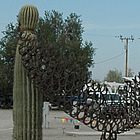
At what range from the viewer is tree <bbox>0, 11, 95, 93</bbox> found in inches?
1035

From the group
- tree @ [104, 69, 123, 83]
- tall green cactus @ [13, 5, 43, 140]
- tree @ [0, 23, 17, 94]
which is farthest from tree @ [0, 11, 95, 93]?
tree @ [104, 69, 123, 83]

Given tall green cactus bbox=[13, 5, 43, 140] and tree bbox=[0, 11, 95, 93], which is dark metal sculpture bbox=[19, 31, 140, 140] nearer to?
tall green cactus bbox=[13, 5, 43, 140]

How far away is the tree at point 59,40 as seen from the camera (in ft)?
86.3

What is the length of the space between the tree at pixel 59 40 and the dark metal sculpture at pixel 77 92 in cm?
1943

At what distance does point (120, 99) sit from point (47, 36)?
20.6 metres

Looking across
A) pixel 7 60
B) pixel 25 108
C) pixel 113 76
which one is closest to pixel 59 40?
pixel 7 60

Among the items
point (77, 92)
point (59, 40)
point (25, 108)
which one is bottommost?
point (25, 108)

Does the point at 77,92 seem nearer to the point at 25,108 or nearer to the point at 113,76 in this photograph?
the point at 25,108

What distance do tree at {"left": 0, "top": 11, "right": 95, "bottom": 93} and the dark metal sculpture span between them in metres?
19.4

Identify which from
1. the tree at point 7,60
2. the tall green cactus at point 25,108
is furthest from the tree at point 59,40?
the tall green cactus at point 25,108

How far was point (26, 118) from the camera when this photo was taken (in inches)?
247

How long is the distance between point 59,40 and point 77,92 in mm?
21098

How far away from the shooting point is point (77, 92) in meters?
5.80

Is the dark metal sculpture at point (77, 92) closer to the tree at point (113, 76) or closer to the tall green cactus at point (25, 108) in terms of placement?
the tall green cactus at point (25, 108)
